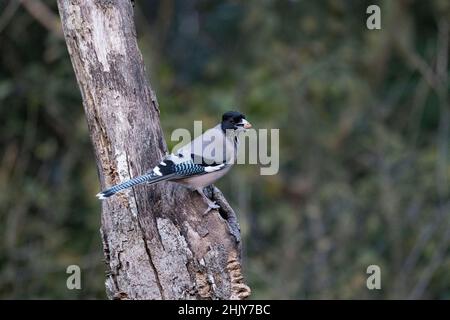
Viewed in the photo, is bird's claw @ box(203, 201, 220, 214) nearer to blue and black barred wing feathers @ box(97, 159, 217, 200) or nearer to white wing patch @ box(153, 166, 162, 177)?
blue and black barred wing feathers @ box(97, 159, 217, 200)

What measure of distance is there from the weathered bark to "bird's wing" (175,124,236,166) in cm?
28

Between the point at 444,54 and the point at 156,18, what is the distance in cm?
407

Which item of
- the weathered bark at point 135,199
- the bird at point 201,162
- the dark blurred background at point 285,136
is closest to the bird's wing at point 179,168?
the bird at point 201,162

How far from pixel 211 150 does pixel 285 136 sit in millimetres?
4725

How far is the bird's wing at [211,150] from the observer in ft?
19.0

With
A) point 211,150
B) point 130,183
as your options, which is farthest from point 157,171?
point 211,150

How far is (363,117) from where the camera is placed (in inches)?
426

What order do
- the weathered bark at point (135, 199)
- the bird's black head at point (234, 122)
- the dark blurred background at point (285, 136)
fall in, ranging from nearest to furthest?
the weathered bark at point (135, 199) → the bird's black head at point (234, 122) → the dark blurred background at point (285, 136)

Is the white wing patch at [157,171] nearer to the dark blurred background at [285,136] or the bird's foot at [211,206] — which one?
the bird's foot at [211,206]

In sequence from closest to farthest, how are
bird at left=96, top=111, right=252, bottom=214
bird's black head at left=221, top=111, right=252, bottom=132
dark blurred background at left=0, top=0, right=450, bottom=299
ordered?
bird at left=96, top=111, right=252, bottom=214, bird's black head at left=221, top=111, right=252, bottom=132, dark blurred background at left=0, top=0, right=450, bottom=299

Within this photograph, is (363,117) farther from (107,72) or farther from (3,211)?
(107,72)

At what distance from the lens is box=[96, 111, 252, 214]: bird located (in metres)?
5.18

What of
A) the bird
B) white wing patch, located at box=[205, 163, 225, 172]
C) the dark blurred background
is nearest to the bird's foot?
Answer: the bird
